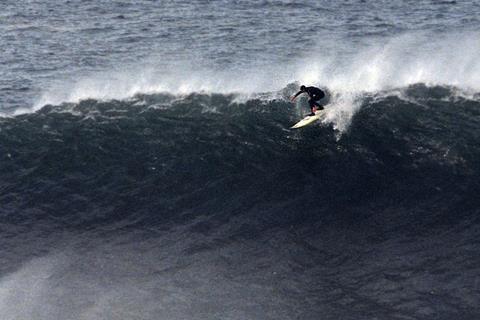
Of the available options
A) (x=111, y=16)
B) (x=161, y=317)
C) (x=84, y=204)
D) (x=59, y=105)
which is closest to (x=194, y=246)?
(x=161, y=317)

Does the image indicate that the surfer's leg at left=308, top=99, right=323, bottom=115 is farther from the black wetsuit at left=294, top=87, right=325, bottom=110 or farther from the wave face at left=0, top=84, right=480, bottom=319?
the wave face at left=0, top=84, right=480, bottom=319

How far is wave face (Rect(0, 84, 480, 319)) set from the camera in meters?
27.9

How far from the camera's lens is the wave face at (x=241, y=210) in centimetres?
2786

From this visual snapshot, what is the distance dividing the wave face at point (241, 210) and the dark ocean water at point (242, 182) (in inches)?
3.9

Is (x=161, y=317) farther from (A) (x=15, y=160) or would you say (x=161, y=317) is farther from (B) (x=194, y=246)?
(A) (x=15, y=160)

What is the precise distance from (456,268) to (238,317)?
972cm

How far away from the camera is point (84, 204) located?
114ft

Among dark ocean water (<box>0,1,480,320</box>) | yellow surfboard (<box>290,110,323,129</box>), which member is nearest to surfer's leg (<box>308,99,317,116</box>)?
yellow surfboard (<box>290,110,323,129</box>)

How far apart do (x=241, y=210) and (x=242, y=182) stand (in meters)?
2.55

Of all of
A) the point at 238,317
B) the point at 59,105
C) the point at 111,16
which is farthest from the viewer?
the point at 111,16

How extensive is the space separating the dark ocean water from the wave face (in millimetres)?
100

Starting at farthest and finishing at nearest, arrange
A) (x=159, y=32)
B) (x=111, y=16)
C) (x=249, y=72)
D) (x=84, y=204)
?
(x=111, y=16), (x=159, y=32), (x=249, y=72), (x=84, y=204)

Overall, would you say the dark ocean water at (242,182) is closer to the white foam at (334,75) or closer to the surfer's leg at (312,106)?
the white foam at (334,75)

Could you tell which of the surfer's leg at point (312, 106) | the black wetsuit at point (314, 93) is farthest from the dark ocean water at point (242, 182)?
the black wetsuit at point (314, 93)
